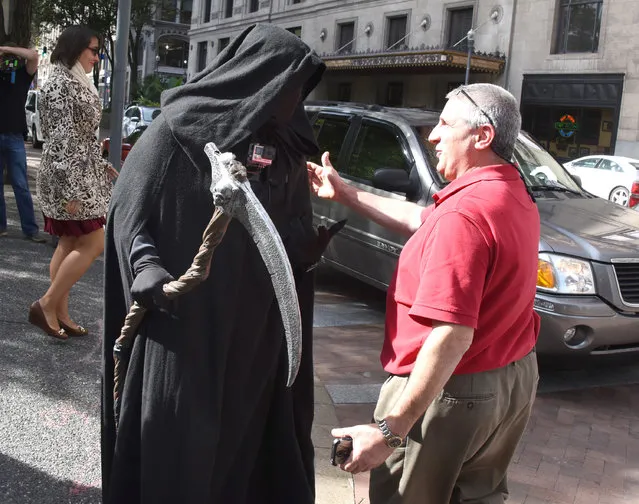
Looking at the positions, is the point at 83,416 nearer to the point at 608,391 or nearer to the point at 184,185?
the point at 184,185

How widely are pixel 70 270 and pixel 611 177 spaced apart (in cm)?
1653

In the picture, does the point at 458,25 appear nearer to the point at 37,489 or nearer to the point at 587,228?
the point at 587,228

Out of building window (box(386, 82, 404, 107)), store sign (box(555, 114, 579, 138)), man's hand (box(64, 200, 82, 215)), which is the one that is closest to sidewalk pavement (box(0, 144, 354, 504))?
man's hand (box(64, 200, 82, 215))

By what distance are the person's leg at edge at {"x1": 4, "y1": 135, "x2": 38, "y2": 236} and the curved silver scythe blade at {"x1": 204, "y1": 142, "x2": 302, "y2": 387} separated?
6285 mm

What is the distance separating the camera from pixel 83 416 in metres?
3.89

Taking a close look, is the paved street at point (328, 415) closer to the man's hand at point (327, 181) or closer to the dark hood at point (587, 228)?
the dark hood at point (587, 228)

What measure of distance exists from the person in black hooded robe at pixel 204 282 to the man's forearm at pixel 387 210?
1.41 ft

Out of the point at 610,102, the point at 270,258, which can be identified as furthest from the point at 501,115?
the point at 610,102

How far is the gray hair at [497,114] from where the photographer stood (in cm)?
210

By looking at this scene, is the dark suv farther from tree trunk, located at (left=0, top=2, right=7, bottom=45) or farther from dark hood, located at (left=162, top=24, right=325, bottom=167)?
tree trunk, located at (left=0, top=2, right=7, bottom=45)

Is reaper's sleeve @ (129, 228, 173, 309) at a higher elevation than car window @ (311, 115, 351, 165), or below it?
below

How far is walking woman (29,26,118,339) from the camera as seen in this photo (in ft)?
15.3

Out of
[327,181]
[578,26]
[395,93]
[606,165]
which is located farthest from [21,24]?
[395,93]

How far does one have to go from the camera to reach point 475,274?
194 cm
